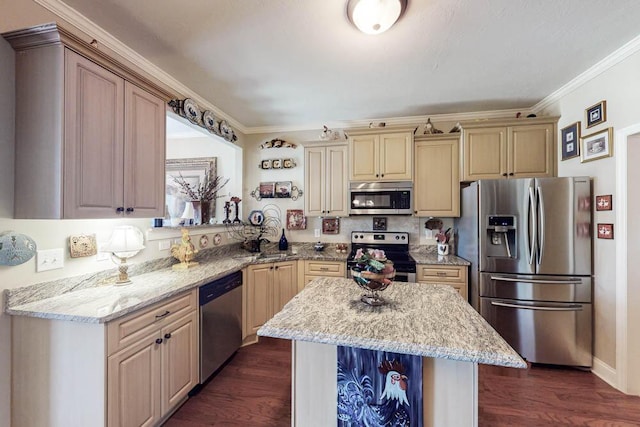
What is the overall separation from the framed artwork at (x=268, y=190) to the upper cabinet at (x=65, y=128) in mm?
2174

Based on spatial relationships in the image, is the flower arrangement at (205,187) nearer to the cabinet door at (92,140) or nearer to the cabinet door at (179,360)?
the cabinet door at (92,140)

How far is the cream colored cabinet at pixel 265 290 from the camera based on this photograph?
9.25ft

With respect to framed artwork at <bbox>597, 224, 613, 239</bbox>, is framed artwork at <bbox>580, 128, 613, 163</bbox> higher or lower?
higher

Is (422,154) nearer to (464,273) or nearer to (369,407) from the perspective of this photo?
(464,273)

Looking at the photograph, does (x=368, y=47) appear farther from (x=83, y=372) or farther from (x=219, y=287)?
(x=83, y=372)

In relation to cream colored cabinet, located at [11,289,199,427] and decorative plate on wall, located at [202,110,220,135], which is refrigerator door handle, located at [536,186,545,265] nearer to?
cream colored cabinet, located at [11,289,199,427]

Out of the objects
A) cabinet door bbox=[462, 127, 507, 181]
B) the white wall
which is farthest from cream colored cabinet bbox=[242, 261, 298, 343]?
the white wall

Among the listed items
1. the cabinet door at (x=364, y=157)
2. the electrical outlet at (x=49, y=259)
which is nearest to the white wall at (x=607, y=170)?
the cabinet door at (x=364, y=157)

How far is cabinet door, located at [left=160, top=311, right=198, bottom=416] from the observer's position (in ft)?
5.67

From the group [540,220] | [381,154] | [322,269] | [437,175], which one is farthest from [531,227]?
[322,269]

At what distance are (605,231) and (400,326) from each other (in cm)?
230

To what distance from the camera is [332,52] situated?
2.05 metres

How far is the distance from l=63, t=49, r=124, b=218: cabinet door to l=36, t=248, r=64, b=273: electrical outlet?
372 millimetres

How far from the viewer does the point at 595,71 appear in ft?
7.46
